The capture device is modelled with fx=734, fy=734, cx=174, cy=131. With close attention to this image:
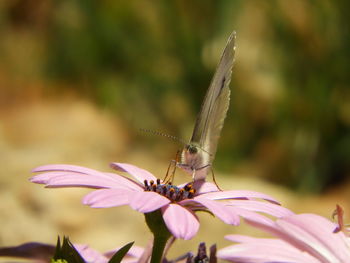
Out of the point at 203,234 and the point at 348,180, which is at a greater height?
the point at 348,180

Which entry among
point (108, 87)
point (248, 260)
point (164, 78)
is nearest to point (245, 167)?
point (164, 78)

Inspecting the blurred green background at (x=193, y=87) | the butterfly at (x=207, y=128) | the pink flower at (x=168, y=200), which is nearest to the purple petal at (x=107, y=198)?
the pink flower at (x=168, y=200)

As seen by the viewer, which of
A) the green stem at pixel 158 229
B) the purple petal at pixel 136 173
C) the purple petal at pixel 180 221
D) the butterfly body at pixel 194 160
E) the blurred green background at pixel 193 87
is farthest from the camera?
the blurred green background at pixel 193 87

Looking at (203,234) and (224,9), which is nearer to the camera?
(203,234)

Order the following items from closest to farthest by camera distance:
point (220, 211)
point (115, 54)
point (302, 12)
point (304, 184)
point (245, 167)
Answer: point (220, 211)
point (304, 184)
point (245, 167)
point (115, 54)
point (302, 12)

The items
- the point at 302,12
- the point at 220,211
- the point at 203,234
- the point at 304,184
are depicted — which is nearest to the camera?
the point at 220,211

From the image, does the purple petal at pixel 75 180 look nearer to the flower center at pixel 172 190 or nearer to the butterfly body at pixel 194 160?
the flower center at pixel 172 190

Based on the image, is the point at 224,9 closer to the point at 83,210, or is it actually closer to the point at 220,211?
the point at 83,210

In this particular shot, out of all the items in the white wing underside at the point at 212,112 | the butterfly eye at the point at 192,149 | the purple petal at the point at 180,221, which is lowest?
the purple petal at the point at 180,221
